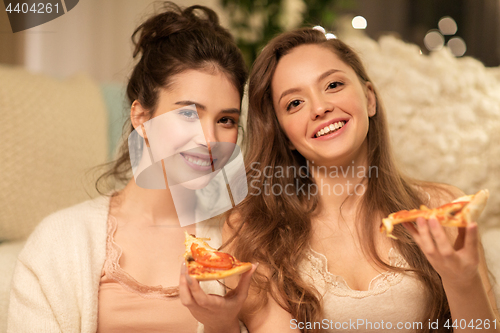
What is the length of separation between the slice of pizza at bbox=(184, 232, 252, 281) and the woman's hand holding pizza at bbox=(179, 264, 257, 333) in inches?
0.7

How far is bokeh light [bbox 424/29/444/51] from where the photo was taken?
80.7 inches

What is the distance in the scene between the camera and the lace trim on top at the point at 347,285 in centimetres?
114

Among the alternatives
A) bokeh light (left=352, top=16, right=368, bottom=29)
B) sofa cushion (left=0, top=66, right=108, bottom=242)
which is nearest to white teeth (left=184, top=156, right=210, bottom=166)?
sofa cushion (left=0, top=66, right=108, bottom=242)

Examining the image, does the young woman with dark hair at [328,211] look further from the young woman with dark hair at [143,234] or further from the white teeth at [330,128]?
the young woman with dark hair at [143,234]

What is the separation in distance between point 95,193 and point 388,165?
3.66 ft

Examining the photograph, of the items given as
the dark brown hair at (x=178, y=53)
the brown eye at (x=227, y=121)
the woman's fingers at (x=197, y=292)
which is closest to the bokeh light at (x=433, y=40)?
the dark brown hair at (x=178, y=53)

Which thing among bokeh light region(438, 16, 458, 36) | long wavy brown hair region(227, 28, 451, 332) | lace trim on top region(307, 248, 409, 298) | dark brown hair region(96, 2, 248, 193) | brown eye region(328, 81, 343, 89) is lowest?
lace trim on top region(307, 248, 409, 298)

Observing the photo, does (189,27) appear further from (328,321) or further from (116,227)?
(328,321)

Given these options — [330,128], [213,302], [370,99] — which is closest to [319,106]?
[330,128]

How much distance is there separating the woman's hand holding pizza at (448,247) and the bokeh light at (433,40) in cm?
153

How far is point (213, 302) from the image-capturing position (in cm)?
92

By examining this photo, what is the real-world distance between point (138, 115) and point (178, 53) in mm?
247

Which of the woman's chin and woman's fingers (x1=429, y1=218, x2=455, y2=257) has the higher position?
woman's fingers (x1=429, y1=218, x2=455, y2=257)

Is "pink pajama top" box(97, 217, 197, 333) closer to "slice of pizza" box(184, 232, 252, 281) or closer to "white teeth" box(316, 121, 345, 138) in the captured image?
"slice of pizza" box(184, 232, 252, 281)
